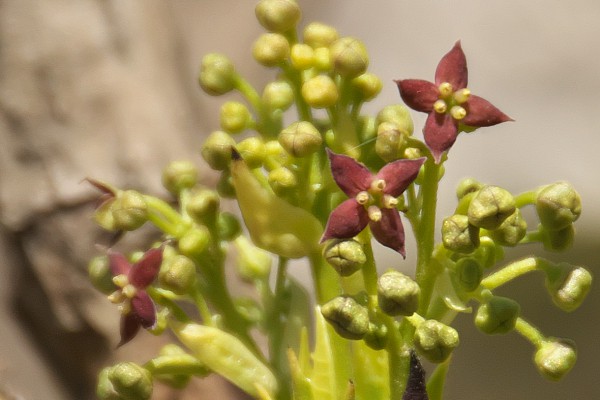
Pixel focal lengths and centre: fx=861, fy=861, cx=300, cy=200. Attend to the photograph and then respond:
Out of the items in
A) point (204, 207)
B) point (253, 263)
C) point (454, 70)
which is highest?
point (454, 70)

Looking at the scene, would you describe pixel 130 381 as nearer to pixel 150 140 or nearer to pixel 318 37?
pixel 318 37

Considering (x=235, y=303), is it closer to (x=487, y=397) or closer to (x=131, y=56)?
(x=131, y=56)

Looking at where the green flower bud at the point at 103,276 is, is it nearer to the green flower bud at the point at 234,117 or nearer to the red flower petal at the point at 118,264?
the red flower petal at the point at 118,264

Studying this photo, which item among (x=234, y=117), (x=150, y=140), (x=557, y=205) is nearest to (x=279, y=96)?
(x=234, y=117)

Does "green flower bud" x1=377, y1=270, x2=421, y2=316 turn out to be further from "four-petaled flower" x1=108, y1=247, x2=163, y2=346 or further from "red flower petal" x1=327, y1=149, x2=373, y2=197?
"four-petaled flower" x1=108, y1=247, x2=163, y2=346


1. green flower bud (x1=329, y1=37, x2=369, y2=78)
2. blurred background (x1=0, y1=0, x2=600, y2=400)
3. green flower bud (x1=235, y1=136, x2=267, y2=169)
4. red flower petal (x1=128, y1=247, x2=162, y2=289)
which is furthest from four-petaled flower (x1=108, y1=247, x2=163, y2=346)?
blurred background (x1=0, y1=0, x2=600, y2=400)

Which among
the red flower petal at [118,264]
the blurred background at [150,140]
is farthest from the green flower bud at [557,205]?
the blurred background at [150,140]
